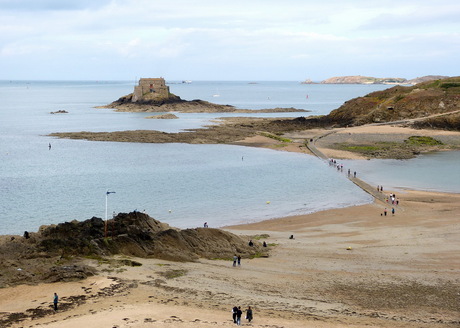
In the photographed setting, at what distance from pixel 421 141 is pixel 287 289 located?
237 ft

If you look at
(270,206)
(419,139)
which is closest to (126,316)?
(270,206)

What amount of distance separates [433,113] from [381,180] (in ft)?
199

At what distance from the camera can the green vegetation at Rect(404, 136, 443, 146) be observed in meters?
91.6

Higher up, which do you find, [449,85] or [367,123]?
[449,85]

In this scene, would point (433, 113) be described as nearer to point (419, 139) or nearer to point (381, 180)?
point (419, 139)

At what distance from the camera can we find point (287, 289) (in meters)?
27.7

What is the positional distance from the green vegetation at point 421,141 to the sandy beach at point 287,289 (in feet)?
180

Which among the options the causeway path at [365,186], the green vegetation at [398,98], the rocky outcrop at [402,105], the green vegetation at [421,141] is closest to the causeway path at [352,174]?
the causeway path at [365,186]

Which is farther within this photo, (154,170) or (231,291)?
(154,170)

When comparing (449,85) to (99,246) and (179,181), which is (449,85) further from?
(99,246)

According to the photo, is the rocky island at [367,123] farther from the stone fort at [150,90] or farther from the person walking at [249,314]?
the person walking at [249,314]

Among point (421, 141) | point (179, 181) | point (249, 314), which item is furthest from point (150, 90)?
point (249, 314)

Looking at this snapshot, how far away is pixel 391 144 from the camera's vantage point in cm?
9050

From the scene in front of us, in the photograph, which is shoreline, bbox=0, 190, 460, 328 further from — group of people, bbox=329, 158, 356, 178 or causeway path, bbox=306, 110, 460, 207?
group of people, bbox=329, 158, 356, 178
